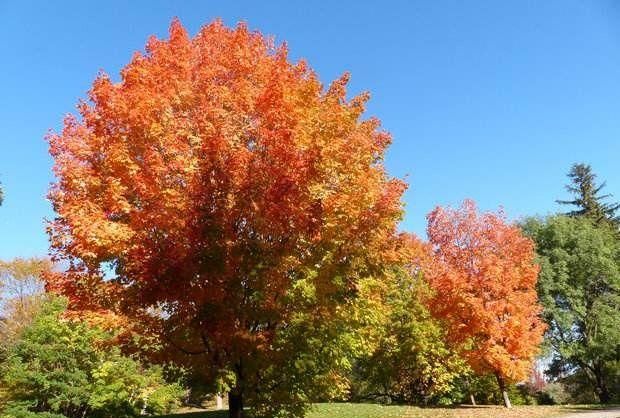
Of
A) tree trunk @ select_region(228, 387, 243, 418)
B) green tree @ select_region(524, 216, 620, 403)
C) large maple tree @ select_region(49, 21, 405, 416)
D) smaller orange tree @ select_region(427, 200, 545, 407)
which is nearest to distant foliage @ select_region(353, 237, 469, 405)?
smaller orange tree @ select_region(427, 200, 545, 407)

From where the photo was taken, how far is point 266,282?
8.87 meters

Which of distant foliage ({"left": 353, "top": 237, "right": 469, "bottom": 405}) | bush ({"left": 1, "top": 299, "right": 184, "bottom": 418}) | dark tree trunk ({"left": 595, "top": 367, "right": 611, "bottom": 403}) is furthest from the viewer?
dark tree trunk ({"left": 595, "top": 367, "right": 611, "bottom": 403})

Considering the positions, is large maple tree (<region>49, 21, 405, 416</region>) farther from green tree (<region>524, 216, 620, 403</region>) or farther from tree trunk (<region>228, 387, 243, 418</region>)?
green tree (<region>524, 216, 620, 403</region>)

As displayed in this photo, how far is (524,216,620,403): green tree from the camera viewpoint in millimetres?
33406

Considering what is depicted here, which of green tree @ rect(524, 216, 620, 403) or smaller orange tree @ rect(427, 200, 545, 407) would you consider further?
green tree @ rect(524, 216, 620, 403)

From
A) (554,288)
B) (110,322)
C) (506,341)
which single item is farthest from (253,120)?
(554,288)

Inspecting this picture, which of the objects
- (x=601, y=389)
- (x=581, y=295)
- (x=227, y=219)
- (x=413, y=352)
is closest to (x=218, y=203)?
(x=227, y=219)

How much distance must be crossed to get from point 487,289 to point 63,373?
22127 millimetres

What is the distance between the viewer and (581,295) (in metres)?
34.3

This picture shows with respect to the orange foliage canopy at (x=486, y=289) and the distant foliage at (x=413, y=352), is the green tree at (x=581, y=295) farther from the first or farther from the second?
the orange foliage canopy at (x=486, y=289)

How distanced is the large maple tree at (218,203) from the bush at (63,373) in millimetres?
15382

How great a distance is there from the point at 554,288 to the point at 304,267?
30.3 m

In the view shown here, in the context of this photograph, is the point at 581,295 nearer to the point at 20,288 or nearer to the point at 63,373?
the point at 63,373

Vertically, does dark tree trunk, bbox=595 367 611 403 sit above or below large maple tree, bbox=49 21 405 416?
below
